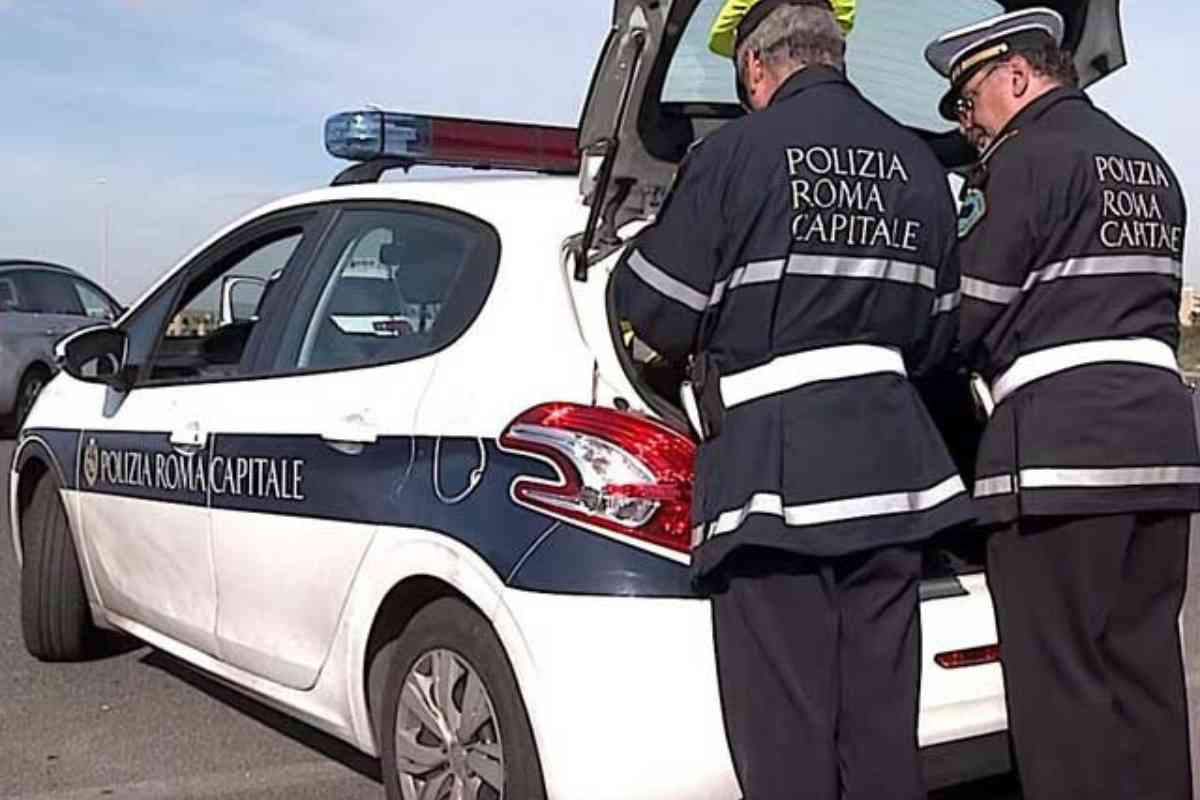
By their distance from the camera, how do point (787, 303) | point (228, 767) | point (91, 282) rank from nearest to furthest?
point (787, 303) → point (228, 767) → point (91, 282)

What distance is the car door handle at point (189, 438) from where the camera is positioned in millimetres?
4283

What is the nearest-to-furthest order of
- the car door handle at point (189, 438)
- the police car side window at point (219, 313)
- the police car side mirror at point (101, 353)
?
1. the car door handle at point (189, 438)
2. the police car side window at point (219, 313)
3. the police car side mirror at point (101, 353)

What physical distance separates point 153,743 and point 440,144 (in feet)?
→ 7.17

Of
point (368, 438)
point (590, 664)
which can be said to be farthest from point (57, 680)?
point (590, 664)

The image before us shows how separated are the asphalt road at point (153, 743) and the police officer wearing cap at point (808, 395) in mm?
1365

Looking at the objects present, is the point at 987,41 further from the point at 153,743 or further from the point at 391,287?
the point at 153,743

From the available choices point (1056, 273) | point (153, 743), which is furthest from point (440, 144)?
point (1056, 273)

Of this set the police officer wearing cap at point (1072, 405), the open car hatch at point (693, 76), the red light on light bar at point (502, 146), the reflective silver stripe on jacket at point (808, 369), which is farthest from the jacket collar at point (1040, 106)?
the red light on light bar at point (502, 146)

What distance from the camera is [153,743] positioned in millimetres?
4762

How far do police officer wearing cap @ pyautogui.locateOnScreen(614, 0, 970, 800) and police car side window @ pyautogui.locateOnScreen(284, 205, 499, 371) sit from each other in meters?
0.67

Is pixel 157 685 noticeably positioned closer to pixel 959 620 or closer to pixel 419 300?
pixel 419 300

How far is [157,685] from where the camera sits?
17.7ft

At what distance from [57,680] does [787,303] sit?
3545 mm

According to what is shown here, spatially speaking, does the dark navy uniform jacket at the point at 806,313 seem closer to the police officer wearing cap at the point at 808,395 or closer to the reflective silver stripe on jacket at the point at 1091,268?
the police officer wearing cap at the point at 808,395
